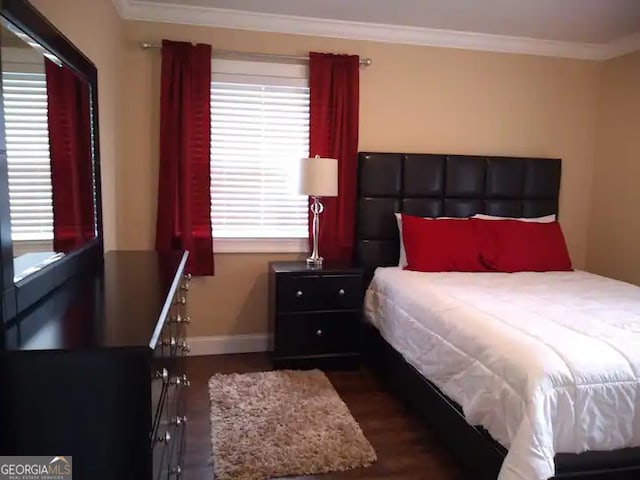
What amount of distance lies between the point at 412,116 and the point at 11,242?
316cm

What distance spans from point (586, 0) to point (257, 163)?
2438 millimetres

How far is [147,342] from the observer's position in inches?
46.5

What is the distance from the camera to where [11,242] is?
4.33ft

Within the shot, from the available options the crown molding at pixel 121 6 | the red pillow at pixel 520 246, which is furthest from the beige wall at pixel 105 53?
the red pillow at pixel 520 246

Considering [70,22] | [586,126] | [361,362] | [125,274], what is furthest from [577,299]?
[70,22]

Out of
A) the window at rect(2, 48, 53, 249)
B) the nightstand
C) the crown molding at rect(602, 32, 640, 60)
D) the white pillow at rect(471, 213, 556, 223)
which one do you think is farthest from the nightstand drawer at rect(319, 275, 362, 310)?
the crown molding at rect(602, 32, 640, 60)

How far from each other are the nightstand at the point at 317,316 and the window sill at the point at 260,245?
29 centimetres

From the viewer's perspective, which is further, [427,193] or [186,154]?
[427,193]

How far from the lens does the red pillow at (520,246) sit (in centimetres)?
354

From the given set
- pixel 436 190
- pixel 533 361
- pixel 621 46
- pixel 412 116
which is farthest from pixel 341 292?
pixel 621 46

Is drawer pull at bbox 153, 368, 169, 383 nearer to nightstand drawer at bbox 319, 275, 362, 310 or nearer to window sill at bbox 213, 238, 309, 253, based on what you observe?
nightstand drawer at bbox 319, 275, 362, 310

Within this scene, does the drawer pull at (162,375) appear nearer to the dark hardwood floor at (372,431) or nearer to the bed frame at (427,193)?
the dark hardwood floor at (372,431)

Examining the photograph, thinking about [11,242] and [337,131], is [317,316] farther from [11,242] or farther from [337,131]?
[11,242]

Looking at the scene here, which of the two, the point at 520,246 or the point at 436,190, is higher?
the point at 436,190
